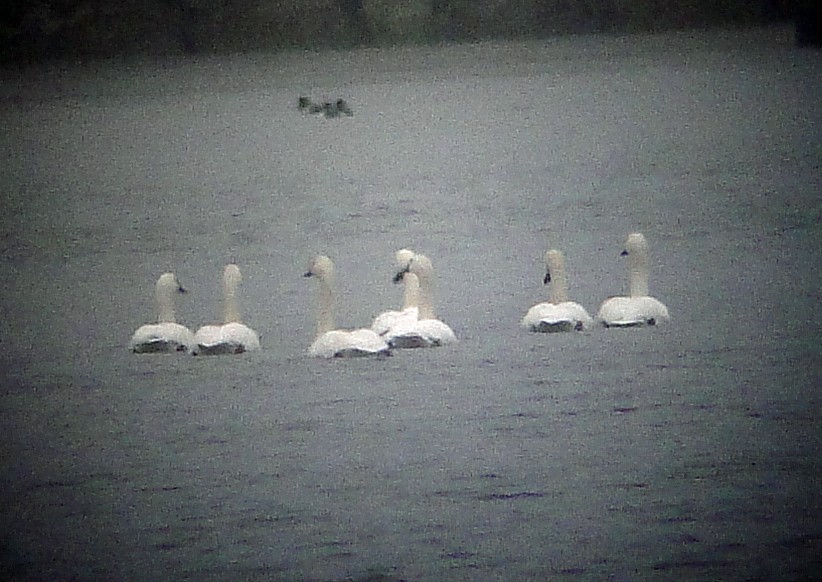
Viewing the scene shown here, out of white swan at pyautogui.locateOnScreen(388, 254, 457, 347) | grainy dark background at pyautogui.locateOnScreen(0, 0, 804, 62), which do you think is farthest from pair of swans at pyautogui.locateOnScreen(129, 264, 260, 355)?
grainy dark background at pyautogui.locateOnScreen(0, 0, 804, 62)

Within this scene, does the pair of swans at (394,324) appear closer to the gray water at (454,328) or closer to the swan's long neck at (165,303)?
the gray water at (454,328)

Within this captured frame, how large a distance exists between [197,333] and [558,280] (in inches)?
22.0

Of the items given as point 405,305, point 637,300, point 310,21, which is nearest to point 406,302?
point 405,305

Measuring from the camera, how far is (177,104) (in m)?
1.66

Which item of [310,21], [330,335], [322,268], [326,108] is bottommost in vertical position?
[330,335]

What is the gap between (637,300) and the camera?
5.32ft

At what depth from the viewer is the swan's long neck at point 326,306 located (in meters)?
1.63

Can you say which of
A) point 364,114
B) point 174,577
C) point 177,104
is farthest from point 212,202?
point 174,577

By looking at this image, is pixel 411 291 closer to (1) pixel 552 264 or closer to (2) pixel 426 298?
(2) pixel 426 298

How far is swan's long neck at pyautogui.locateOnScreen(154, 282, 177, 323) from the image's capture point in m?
1.63

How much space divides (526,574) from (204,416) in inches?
21.7

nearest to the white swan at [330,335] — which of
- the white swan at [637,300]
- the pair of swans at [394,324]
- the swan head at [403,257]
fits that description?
the pair of swans at [394,324]

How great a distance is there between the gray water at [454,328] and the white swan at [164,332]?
0.02m

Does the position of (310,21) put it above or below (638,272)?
above
